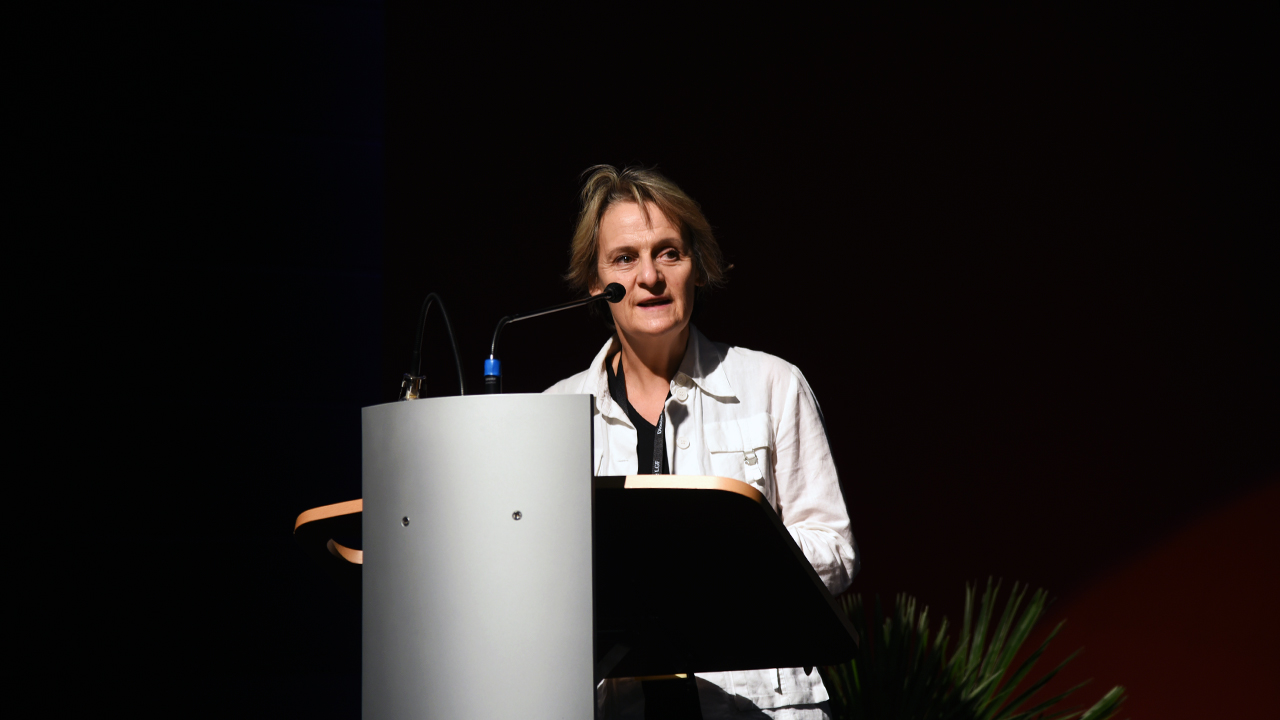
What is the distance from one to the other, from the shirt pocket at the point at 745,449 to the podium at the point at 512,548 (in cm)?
61

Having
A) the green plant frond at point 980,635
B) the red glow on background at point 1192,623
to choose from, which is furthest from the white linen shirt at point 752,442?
the red glow on background at point 1192,623

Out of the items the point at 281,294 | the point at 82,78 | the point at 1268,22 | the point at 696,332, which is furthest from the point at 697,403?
the point at 1268,22

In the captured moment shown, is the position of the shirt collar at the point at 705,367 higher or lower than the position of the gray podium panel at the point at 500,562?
higher

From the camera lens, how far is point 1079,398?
2.77 m

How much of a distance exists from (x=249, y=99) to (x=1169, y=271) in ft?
9.21

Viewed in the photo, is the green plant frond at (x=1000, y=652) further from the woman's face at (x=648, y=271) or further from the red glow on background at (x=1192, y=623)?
the woman's face at (x=648, y=271)

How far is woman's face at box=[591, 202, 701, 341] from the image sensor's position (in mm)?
1630

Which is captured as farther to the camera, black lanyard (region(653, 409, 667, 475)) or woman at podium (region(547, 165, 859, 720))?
black lanyard (region(653, 409, 667, 475))

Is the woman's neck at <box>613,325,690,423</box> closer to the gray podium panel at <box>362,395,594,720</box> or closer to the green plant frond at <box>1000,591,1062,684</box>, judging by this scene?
the gray podium panel at <box>362,395,594,720</box>

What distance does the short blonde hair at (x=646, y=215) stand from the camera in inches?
67.0

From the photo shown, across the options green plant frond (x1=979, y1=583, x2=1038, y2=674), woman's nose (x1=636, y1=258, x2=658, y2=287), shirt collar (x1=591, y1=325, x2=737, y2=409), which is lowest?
green plant frond (x1=979, y1=583, x2=1038, y2=674)

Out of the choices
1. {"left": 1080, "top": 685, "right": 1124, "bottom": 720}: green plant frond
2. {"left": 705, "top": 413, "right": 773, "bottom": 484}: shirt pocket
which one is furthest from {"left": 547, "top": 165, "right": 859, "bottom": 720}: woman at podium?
{"left": 1080, "top": 685, "right": 1124, "bottom": 720}: green plant frond

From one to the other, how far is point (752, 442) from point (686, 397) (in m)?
0.16

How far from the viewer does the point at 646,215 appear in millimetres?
1680
